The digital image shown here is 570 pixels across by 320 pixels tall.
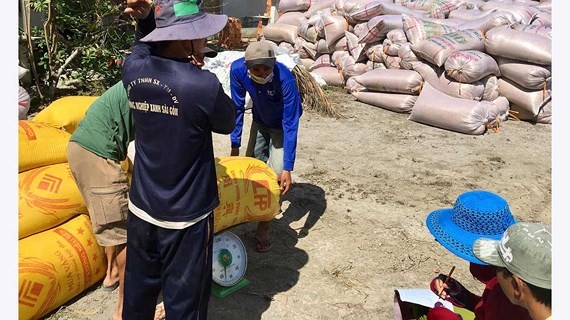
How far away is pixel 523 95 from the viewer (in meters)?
7.21

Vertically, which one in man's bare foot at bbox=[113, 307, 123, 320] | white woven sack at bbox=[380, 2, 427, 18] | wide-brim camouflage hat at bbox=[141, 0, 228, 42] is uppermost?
wide-brim camouflage hat at bbox=[141, 0, 228, 42]

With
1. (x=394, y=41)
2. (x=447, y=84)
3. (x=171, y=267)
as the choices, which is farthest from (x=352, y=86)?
(x=171, y=267)

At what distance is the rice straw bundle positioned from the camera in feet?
24.7

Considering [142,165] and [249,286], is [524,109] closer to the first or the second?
[249,286]

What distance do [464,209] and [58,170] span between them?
242 cm

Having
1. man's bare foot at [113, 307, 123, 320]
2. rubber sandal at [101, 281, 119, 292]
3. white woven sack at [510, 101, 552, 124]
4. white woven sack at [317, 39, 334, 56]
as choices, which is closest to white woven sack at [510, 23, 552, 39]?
white woven sack at [510, 101, 552, 124]

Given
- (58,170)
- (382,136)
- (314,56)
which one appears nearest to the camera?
(58,170)

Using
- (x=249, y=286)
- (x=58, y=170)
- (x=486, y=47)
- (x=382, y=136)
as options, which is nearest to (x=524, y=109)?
(x=486, y=47)

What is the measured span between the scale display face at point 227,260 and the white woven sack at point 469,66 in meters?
4.94

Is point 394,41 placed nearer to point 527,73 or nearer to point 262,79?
point 527,73

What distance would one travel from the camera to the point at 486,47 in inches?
287

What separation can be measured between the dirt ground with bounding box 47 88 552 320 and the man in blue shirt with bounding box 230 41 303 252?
0.46m

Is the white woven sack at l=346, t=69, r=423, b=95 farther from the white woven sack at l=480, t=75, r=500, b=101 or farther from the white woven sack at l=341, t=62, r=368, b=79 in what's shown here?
the white woven sack at l=480, t=75, r=500, b=101

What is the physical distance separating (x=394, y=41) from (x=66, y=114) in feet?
18.9
